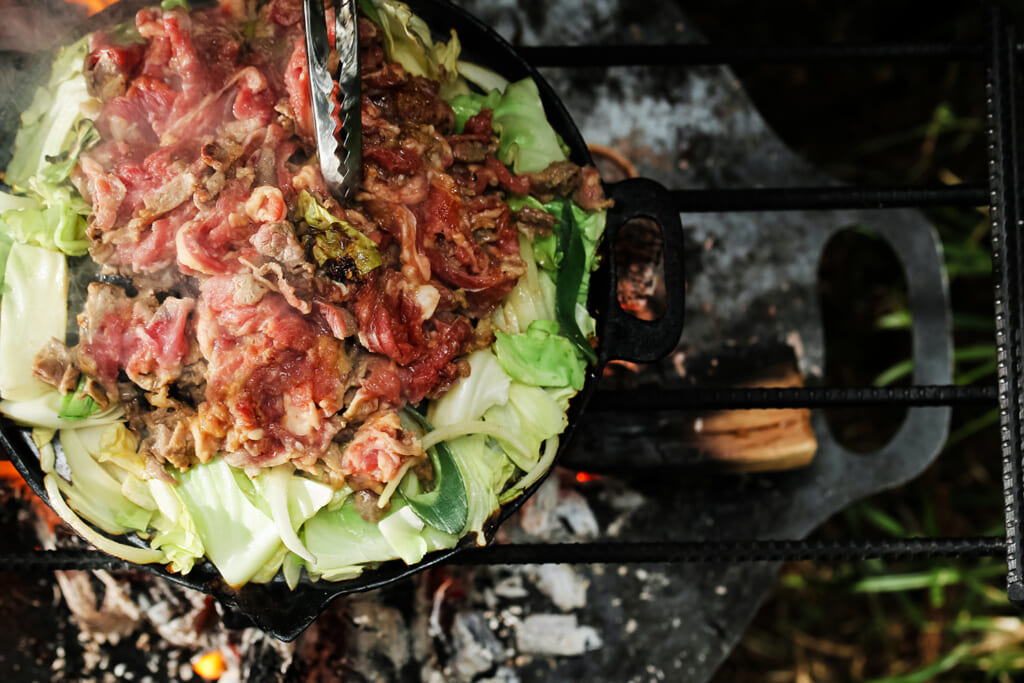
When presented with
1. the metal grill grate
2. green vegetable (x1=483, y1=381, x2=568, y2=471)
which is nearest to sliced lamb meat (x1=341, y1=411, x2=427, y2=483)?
green vegetable (x1=483, y1=381, x2=568, y2=471)

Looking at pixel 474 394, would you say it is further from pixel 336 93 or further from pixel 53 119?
pixel 53 119

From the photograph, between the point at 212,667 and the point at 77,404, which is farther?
the point at 212,667

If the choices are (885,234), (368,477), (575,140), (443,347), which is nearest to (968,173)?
(885,234)

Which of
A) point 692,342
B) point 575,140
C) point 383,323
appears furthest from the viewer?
point 692,342

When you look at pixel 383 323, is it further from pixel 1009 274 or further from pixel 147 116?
pixel 1009 274

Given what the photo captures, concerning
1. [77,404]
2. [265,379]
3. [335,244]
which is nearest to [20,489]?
[77,404]

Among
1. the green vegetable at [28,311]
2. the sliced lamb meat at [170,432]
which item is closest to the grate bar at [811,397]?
the sliced lamb meat at [170,432]

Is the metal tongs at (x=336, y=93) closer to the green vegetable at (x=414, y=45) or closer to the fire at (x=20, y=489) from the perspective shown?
the green vegetable at (x=414, y=45)
